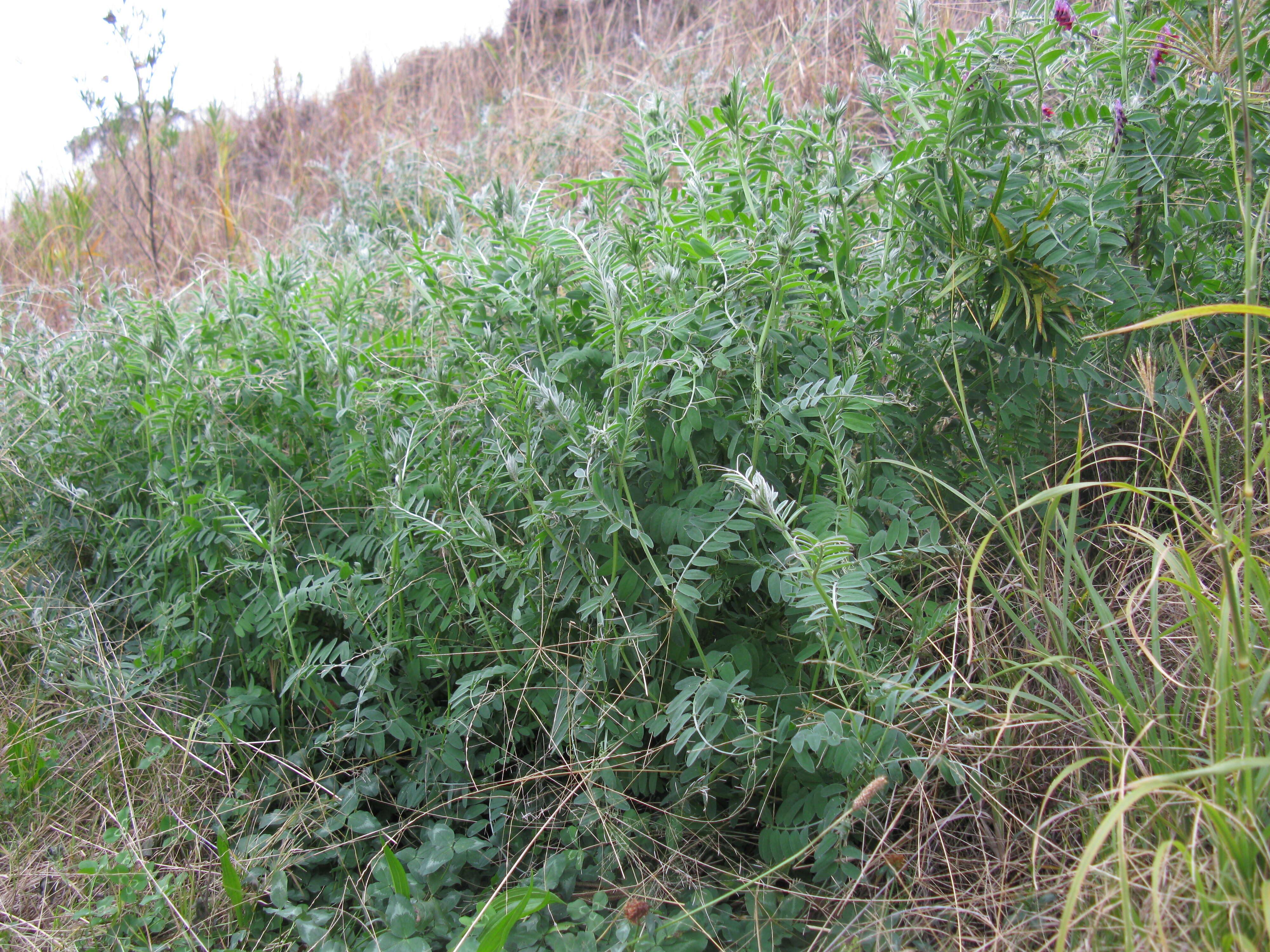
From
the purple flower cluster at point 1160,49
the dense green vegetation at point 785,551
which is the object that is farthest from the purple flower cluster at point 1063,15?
the purple flower cluster at point 1160,49

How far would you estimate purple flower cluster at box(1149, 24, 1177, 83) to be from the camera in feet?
5.83

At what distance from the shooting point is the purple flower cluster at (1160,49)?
178cm

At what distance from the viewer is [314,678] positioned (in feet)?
6.70

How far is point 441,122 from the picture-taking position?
23.8ft

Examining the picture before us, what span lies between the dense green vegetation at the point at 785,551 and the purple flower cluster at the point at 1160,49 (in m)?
0.02

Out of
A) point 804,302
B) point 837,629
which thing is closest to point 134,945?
point 837,629

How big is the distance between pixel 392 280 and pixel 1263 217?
101 inches

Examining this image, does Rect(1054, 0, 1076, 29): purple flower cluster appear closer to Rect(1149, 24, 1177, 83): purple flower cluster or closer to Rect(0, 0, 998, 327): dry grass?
Rect(1149, 24, 1177, 83): purple flower cluster

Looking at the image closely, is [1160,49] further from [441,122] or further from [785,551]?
[441,122]

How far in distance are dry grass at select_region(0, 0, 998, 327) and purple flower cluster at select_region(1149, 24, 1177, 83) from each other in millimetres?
2291

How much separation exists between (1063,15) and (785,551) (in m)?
1.33

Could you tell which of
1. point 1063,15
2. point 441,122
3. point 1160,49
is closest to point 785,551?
point 1063,15

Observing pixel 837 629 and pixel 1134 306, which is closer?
pixel 837 629

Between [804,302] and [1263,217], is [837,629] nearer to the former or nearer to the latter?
[804,302]
